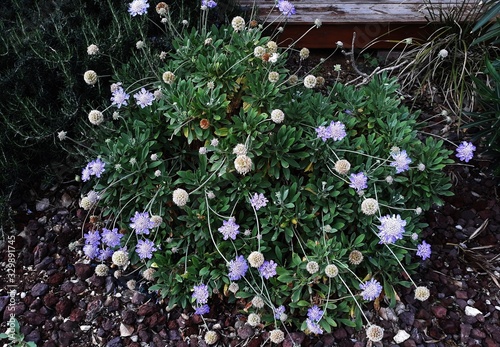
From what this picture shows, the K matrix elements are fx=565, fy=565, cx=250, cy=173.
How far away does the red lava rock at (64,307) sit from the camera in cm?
246

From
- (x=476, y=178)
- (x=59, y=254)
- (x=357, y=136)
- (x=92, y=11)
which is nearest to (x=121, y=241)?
(x=59, y=254)

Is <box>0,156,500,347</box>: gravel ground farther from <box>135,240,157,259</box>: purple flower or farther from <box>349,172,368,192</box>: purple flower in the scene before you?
<box>349,172,368,192</box>: purple flower

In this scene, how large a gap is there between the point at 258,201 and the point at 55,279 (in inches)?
40.7

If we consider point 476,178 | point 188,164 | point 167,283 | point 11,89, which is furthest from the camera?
point 476,178

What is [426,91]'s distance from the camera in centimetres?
358

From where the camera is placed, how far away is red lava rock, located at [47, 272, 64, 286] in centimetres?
256

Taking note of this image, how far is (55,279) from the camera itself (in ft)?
8.43

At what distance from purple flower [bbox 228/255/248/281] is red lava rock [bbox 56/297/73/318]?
2.53 ft

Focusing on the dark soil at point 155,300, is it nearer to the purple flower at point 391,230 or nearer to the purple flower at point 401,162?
the purple flower at point 391,230

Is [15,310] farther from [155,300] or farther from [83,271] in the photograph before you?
[155,300]

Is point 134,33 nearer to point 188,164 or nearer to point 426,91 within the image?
point 188,164

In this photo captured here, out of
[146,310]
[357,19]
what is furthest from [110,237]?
[357,19]

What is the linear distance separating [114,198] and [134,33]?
976 mm

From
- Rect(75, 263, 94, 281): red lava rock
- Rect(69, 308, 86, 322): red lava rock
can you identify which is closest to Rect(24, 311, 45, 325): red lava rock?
Rect(69, 308, 86, 322): red lava rock
